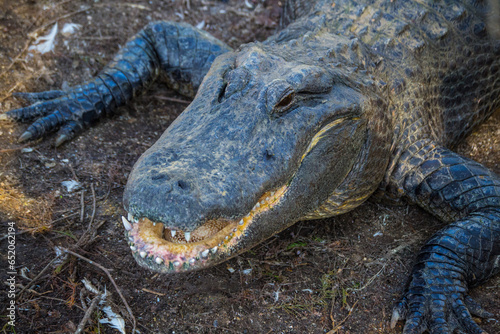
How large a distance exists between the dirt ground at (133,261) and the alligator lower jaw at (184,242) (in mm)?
468

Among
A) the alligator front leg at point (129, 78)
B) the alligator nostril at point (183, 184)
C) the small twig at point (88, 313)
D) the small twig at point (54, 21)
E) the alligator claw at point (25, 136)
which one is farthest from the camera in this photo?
the small twig at point (54, 21)

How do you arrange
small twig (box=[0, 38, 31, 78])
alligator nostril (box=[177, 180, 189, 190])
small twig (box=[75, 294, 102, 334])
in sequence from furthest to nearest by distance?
1. small twig (box=[0, 38, 31, 78])
2. small twig (box=[75, 294, 102, 334])
3. alligator nostril (box=[177, 180, 189, 190])

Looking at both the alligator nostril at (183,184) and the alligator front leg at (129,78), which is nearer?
the alligator nostril at (183,184)

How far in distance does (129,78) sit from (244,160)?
1.97 meters

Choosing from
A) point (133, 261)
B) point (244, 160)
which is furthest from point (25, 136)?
point (244, 160)

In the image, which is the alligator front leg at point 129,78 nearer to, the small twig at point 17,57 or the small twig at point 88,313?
the small twig at point 17,57

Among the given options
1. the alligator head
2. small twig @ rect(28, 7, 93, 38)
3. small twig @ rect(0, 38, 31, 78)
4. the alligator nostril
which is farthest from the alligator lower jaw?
small twig @ rect(28, 7, 93, 38)

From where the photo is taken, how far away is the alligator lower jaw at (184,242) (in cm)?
197

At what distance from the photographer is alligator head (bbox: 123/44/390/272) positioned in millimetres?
1945

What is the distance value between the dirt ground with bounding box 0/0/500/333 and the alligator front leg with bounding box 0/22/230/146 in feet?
0.39

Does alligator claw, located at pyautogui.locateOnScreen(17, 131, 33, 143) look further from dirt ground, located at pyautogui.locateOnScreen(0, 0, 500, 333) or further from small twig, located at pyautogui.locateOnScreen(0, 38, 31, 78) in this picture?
small twig, located at pyautogui.locateOnScreen(0, 38, 31, 78)

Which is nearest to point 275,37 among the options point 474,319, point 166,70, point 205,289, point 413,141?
point 166,70

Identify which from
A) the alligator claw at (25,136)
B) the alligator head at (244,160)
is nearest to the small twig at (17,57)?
the alligator claw at (25,136)

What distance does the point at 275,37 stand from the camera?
11.3 ft
